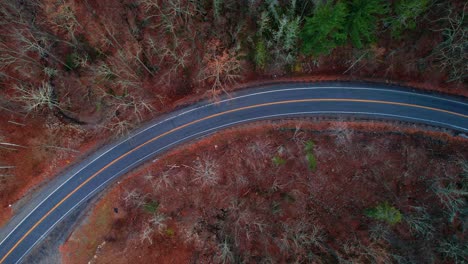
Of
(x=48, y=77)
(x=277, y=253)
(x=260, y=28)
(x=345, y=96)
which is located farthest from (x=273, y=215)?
(x=48, y=77)

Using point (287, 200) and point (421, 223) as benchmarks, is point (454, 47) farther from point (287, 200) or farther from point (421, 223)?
point (287, 200)

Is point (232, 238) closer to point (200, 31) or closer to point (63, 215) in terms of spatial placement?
point (63, 215)

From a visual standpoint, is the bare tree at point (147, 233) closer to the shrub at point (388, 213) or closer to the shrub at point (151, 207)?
the shrub at point (151, 207)

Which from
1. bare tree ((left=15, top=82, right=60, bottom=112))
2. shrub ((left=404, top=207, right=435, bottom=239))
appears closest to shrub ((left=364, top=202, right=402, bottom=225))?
shrub ((left=404, top=207, right=435, bottom=239))

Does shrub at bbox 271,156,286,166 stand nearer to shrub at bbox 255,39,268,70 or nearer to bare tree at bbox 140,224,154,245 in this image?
shrub at bbox 255,39,268,70

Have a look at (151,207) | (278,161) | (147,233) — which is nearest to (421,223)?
(278,161)

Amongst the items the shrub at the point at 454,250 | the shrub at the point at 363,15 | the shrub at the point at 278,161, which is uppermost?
the shrub at the point at 363,15

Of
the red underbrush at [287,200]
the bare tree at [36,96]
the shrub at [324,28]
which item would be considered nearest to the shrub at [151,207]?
the red underbrush at [287,200]
